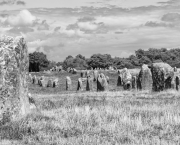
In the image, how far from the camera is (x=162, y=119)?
35.2ft

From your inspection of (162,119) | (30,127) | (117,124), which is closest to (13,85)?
(30,127)

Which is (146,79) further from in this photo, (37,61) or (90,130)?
(37,61)

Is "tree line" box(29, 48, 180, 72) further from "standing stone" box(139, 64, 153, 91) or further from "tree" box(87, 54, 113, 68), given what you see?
"standing stone" box(139, 64, 153, 91)

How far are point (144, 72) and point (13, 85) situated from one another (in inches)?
892

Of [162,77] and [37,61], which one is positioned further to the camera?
[37,61]

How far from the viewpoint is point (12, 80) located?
462 inches

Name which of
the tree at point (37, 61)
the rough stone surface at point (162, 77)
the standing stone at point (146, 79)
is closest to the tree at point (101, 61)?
the tree at point (37, 61)

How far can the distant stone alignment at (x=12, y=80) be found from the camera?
11.5 m

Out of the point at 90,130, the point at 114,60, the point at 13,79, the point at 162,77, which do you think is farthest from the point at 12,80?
the point at 114,60

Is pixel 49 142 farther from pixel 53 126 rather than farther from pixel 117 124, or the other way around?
pixel 117 124

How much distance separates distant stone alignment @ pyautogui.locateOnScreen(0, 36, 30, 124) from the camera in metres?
11.5

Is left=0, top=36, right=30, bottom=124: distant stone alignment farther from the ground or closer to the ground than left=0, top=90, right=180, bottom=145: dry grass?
farther from the ground

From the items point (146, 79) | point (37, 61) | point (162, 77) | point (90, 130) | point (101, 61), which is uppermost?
point (37, 61)

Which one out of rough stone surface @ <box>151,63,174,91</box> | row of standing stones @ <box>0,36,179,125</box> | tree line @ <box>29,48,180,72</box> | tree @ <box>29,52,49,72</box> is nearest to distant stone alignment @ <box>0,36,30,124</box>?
row of standing stones @ <box>0,36,179,125</box>
